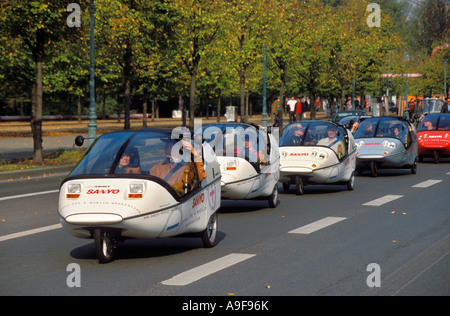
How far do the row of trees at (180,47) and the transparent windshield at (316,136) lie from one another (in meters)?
9.41

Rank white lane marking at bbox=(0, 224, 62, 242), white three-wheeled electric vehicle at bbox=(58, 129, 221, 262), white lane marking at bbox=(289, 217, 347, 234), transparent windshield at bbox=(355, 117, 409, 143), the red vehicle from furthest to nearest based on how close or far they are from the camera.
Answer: the red vehicle → transparent windshield at bbox=(355, 117, 409, 143) → white lane marking at bbox=(289, 217, 347, 234) → white lane marking at bbox=(0, 224, 62, 242) → white three-wheeled electric vehicle at bbox=(58, 129, 221, 262)

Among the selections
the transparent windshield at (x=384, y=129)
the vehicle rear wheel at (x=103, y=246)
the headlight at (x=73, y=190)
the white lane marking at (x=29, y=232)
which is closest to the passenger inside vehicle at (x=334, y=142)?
the transparent windshield at (x=384, y=129)

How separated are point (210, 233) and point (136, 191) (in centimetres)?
173

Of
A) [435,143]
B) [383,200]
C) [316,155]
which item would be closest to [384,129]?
[435,143]

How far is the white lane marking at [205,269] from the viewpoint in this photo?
8414mm

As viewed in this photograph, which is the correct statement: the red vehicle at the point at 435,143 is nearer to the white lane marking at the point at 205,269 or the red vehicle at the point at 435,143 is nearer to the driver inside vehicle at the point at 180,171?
the driver inside vehicle at the point at 180,171

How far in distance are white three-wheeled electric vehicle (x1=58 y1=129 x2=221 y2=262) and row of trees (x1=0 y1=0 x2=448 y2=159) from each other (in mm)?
15350

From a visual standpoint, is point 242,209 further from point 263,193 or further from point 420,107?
point 420,107

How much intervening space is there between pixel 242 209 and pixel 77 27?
524 inches

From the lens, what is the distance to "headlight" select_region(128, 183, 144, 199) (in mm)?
9422

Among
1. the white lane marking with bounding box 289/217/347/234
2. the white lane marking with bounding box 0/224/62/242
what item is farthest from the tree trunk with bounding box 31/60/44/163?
the white lane marking with bounding box 289/217/347/234

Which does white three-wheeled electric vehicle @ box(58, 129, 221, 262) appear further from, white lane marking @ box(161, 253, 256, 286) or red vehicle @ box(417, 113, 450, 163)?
red vehicle @ box(417, 113, 450, 163)

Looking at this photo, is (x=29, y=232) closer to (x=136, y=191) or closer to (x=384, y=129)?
(x=136, y=191)
